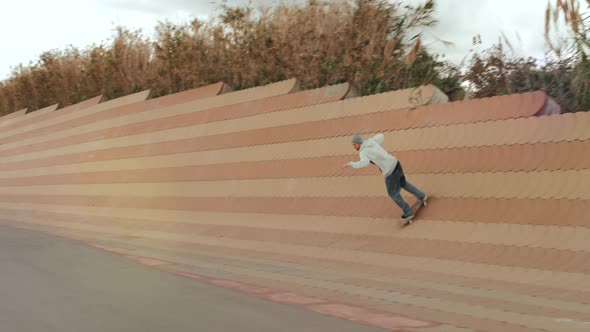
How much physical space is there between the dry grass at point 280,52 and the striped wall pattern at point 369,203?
593mm

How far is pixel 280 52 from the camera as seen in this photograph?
1159 cm

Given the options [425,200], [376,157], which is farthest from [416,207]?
[376,157]

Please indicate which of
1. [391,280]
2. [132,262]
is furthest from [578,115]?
[132,262]

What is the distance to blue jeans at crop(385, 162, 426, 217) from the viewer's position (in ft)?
26.6

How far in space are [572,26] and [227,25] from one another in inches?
298

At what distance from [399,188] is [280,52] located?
4.40 m

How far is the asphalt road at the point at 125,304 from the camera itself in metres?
4.71

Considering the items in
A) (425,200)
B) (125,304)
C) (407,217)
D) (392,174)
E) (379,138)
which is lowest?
(125,304)

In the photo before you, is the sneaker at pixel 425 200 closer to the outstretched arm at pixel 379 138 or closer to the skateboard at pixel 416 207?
the skateboard at pixel 416 207

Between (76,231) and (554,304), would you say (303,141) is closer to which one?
(554,304)

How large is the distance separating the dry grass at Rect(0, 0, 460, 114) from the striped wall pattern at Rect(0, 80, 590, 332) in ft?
1.94

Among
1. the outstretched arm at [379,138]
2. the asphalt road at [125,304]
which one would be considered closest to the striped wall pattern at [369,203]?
the outstretched arm at [379,138]

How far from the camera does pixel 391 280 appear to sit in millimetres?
7250

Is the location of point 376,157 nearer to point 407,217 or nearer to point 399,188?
point 399,188
